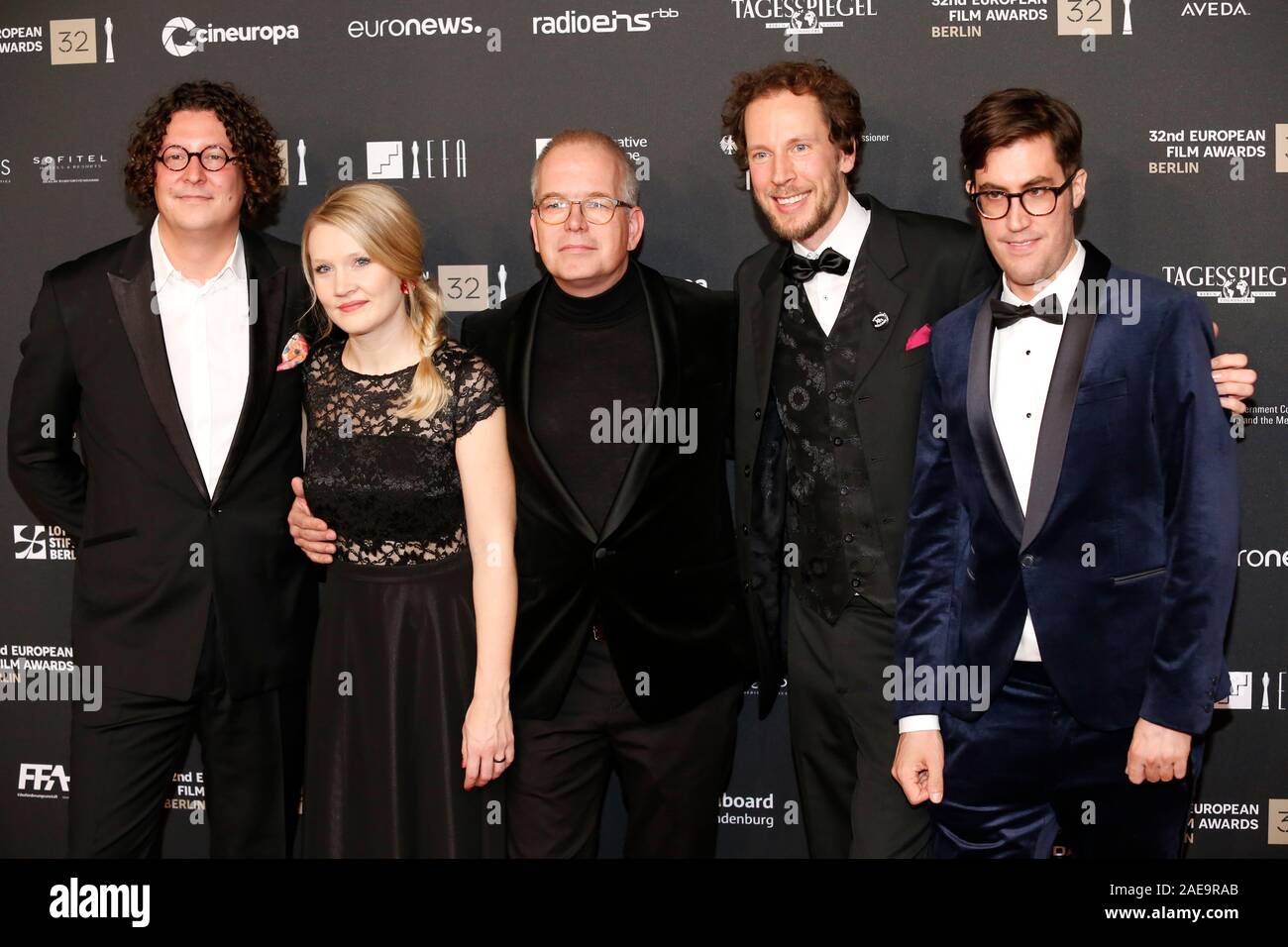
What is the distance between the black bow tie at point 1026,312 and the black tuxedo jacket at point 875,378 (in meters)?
0.27

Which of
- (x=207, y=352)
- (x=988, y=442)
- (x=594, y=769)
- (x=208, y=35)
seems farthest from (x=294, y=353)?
(x=988, y=442)

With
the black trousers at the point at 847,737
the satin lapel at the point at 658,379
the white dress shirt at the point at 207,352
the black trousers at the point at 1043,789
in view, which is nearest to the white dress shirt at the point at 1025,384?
the black trousers at the point at 1043,789

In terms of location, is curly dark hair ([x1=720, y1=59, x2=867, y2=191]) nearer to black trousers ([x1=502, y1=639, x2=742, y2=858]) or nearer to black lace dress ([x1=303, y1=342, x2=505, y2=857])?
black lace dress ([x1=303, y1=342, x2=505, y2=857])

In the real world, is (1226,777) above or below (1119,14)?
below

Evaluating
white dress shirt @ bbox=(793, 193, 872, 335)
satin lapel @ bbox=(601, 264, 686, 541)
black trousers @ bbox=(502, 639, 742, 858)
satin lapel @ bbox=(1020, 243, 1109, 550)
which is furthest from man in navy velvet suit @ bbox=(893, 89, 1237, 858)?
satin lapel @ bbox=(601, 264, 686, 541)

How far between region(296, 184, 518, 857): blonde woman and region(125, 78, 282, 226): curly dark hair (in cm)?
44

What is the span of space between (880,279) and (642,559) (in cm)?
97

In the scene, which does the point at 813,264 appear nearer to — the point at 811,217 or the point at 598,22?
the point at 811,217

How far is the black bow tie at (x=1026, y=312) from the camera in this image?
2652 mm

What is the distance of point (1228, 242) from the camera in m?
3.65

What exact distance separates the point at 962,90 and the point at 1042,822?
2.30 m

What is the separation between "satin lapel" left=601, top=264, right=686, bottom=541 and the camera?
2934mm

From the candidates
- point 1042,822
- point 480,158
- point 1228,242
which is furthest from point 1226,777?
point 480,158
